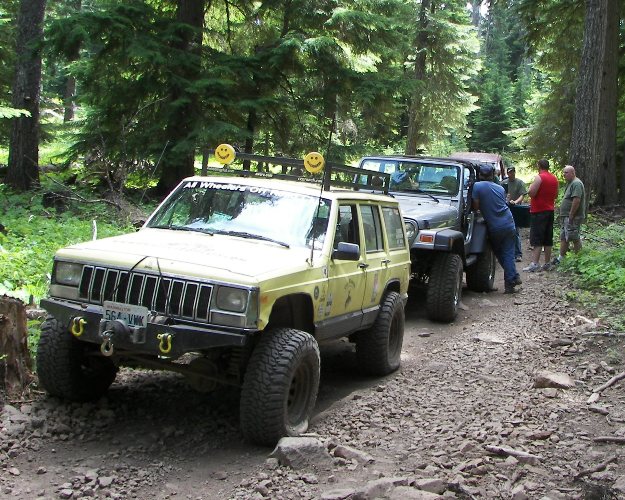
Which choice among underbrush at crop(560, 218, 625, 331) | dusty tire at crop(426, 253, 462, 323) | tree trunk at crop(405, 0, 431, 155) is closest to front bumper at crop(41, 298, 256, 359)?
dusty tire at crop(426, 253, 462, 323)

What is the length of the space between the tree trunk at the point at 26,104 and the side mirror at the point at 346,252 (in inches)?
469

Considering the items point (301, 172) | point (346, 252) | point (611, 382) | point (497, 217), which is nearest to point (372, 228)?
point (301, 172)

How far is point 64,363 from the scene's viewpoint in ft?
17.2

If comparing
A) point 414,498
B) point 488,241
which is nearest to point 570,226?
point 488,241

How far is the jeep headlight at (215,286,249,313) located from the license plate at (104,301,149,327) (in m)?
0.52

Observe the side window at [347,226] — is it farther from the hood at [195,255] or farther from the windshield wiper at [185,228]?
the windshield wiper at [185,228]

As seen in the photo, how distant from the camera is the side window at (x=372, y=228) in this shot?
6.79m

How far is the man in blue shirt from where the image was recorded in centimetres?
1100

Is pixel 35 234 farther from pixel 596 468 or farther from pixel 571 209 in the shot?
pixel 571 209

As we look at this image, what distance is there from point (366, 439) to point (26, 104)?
44.0 ft

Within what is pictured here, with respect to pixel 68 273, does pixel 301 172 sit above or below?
above

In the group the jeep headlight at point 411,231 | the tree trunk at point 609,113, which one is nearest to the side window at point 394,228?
the jeep headlight at point 411,231

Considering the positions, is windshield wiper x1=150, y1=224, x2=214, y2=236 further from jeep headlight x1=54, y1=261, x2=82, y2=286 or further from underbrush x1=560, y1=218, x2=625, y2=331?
underbrush x1=560, y1=218, x2=625, y2=331

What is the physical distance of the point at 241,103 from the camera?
13719 mm
